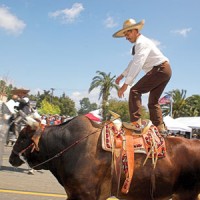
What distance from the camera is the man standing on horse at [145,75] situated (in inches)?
173

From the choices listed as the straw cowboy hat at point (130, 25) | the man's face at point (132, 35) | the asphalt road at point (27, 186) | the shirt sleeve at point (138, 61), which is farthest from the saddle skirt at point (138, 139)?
the asphalt road at point (27, 186)

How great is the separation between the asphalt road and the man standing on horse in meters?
3.04

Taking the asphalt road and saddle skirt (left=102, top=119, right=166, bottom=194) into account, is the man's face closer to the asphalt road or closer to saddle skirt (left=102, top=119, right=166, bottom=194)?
saddle skirt (left=102, top=119, right=166, bottom=194)

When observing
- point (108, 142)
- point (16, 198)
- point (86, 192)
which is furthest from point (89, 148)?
point (16, 198)

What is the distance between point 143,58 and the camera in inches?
173

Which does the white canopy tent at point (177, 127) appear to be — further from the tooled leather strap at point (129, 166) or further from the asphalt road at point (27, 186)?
the tooled leather strap at point (129, 166)

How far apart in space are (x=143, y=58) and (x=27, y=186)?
4.75 meters

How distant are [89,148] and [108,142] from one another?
9.2 inches

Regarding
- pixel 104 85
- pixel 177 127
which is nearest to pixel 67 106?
pixel 104 85

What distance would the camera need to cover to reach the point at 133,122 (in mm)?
4465

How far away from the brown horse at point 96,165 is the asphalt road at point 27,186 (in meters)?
2.56

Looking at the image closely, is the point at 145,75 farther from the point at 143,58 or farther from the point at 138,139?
the point at 138,139

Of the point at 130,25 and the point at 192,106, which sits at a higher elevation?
the point at 130,25

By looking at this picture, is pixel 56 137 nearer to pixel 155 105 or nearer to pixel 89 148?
pixel 89 148
